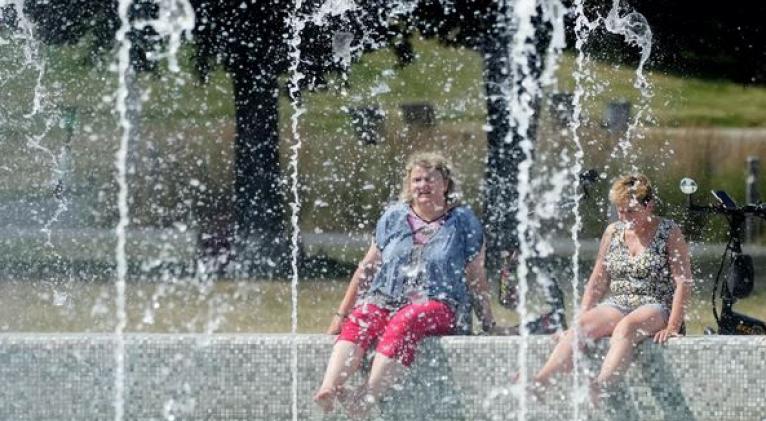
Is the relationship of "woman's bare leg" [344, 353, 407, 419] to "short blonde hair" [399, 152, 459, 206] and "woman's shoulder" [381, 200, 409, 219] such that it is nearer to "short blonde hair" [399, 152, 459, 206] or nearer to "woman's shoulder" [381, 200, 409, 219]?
"woman's shoulder" [381, 200, 409, 219]

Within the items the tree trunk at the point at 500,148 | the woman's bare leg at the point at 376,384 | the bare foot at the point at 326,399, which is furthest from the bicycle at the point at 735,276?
the tree trunk at the point at 500,148

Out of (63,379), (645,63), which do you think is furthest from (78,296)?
(645,63)

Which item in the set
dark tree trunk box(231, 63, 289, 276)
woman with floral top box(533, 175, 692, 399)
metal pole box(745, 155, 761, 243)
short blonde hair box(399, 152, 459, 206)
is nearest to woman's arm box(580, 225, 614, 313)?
woman with floral top box(533, 175, 692, 399)

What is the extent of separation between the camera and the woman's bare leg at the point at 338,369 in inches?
253

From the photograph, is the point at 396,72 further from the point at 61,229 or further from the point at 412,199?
the point at 412,199

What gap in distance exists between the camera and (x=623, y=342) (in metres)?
6.42

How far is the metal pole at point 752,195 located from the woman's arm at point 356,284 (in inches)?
406

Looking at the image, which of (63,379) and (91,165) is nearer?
(63,379)

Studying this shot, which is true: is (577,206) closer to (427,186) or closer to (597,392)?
(427,186)

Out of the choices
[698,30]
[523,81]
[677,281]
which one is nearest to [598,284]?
[677,281]

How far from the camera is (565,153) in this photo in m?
21.5

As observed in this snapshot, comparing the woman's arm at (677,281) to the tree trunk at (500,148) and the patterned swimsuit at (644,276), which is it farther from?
the tree trunk at (500,148)

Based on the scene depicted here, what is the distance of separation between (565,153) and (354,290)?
1492cm

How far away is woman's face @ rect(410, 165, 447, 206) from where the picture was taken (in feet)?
22.4
